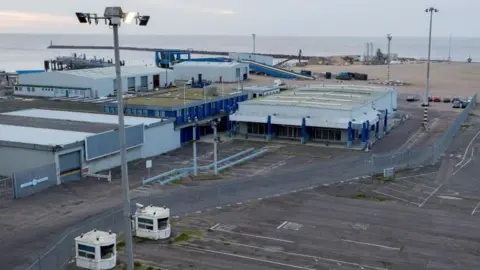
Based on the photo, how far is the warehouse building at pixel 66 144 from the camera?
38.5m

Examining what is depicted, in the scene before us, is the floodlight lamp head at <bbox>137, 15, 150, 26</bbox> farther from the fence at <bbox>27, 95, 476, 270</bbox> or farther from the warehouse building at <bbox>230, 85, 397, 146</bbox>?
the warehouse building at <bbox>230, 85, 397, 146</bbox>

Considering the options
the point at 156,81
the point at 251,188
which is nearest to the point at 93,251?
the point at 251,188

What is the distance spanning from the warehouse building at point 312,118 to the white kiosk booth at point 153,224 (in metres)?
27.9

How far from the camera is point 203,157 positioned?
4816 centimetres

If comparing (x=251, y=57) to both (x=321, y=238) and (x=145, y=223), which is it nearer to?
(x=321, y=238)

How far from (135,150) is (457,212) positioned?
26416mm

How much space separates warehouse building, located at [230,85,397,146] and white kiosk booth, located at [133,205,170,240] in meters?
27.9

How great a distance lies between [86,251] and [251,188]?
14.7 meters

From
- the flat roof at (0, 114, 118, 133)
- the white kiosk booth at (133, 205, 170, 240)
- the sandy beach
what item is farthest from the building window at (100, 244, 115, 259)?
the sandy beach

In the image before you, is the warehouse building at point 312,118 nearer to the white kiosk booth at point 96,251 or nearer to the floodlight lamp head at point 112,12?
the white kiosk booth at point 96,251

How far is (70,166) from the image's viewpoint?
1591 inches

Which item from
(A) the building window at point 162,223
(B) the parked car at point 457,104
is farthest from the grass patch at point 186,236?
(B) the parked car at point 457,104

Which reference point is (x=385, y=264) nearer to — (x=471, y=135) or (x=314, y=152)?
(x=314, y=152)

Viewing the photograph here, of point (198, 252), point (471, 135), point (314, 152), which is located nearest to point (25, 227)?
point (198, 252)
